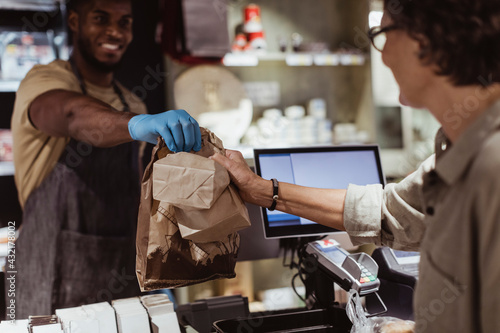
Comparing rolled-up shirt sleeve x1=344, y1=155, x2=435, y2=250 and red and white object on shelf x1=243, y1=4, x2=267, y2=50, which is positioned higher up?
red and white object on shelf x1=243, y1=4, x2=267, y2=50

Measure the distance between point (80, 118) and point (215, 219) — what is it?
1.03 m

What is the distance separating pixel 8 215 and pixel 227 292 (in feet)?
4.72

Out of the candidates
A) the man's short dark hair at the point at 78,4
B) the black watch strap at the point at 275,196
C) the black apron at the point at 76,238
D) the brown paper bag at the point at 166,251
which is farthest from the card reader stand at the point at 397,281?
the man's short dark hair at the point at 78,4

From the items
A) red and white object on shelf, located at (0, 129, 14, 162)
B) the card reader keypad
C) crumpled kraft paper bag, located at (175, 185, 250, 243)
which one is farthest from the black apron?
the card reader keypad

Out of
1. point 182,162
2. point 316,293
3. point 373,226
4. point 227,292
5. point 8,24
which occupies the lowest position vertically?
point 227,292

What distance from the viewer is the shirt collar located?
0.77 m

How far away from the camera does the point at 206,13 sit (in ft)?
10.7

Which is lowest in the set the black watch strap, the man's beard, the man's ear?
the black watch strap

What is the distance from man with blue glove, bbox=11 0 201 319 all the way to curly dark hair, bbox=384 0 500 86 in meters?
1.43

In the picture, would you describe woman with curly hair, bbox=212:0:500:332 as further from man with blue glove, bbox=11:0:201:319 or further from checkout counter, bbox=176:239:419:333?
man with blue glove, bbox=11:0:201:319

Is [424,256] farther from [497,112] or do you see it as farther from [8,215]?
[8,215]

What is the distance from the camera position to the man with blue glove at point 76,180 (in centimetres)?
230

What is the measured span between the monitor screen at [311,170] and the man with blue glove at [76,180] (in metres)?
0.80

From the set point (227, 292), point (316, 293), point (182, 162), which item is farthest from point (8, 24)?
point (316, 293)
